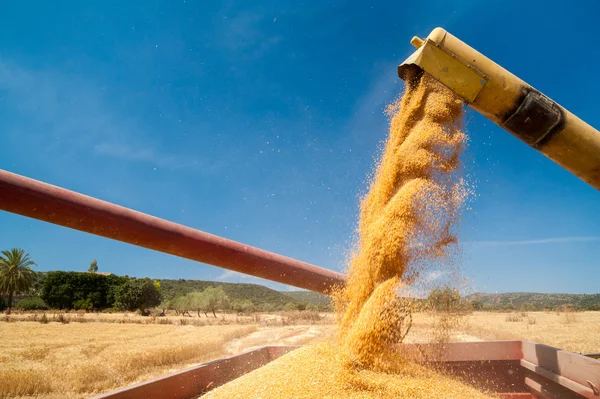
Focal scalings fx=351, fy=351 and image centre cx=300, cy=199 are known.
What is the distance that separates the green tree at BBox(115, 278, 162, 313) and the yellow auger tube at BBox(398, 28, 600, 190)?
50675mm

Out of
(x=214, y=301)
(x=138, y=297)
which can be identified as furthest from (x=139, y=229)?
(x=138, y=297)

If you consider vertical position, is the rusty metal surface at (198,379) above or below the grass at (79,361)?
above

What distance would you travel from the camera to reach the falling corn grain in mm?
2133

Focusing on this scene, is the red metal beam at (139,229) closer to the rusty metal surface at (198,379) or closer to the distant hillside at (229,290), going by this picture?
the rusty metal surface at (198,379)

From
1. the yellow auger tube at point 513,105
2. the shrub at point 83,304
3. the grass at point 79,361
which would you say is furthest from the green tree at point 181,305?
the yellow auger tube at point 513,105

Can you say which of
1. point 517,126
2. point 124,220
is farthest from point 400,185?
point 124,220

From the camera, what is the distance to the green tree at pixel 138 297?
153 feet

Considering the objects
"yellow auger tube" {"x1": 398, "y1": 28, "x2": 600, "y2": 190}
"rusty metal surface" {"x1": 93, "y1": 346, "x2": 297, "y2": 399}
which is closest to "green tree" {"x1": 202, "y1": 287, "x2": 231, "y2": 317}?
A: "rusty metal surface" {"x1": 93, "y1": 346, "x2": 297, "y2": 399}

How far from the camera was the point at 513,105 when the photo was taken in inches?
92.5

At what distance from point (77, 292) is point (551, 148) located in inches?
2292

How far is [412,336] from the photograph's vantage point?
3.41 m

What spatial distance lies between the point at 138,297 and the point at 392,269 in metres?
51.1

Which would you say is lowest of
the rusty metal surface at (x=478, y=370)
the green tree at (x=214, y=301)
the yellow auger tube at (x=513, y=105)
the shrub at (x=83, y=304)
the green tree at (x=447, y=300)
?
the shrub at (x=83, y=304)

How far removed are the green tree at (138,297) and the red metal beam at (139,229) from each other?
163 feet
